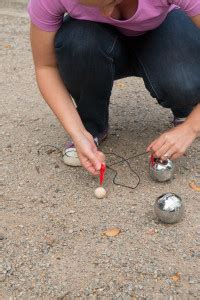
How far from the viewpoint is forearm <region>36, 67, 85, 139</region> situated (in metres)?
2.18

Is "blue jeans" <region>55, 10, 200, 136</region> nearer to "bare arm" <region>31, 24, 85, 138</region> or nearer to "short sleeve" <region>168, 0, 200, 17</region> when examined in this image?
"bare arm" <region>31, 24, 85, 138</region>

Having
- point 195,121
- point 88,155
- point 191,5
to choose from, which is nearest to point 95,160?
point 88,155

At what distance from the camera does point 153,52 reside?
2.32 meters

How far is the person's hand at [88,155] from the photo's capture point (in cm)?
210

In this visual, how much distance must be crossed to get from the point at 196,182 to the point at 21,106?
1.20 metres

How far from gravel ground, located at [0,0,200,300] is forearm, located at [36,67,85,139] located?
0.28m

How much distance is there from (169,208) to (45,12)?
87cm

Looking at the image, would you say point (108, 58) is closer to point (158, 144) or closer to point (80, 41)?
point (80, 41)

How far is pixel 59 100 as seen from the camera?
7.26 feet

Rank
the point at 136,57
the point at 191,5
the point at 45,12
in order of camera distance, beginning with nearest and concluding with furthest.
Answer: the point at 191,5, the point at 45,12, the point at 136,57

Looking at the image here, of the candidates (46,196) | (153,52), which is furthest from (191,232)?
(153,52)

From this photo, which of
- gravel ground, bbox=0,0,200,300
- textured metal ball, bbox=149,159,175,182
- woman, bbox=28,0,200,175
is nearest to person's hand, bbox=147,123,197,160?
woman, bbox=28,0,200,175

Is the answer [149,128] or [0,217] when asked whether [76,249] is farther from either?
[149,128]

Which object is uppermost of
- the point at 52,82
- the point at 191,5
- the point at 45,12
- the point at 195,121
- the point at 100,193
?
the point at 191,5
